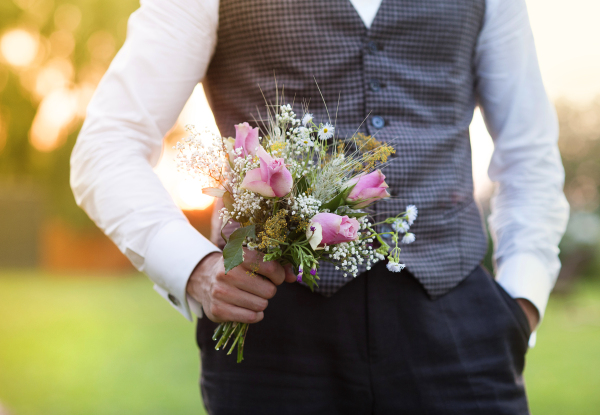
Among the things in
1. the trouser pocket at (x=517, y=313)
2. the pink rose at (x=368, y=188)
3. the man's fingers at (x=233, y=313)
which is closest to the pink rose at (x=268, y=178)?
the pink rose at (x=368, y=188)

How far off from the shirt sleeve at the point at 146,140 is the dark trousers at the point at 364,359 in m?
0.23

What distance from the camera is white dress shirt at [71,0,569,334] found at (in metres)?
1.18

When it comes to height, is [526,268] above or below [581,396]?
above

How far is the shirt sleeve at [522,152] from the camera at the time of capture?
150cm

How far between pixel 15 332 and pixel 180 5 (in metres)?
7.81

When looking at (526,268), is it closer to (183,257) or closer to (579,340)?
(183,257)

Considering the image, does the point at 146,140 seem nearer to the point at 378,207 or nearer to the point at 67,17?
the point at 378,207

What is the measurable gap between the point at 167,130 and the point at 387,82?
58cm

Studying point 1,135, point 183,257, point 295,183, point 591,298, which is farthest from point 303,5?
point 1,135

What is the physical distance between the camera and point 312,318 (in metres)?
1.28

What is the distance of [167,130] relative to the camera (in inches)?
53.6

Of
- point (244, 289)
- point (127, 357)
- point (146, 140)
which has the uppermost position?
point (146, 140)

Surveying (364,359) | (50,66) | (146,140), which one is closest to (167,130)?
(146,140)

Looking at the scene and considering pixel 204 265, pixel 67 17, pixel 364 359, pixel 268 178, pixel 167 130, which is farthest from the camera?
pixel 67 17
